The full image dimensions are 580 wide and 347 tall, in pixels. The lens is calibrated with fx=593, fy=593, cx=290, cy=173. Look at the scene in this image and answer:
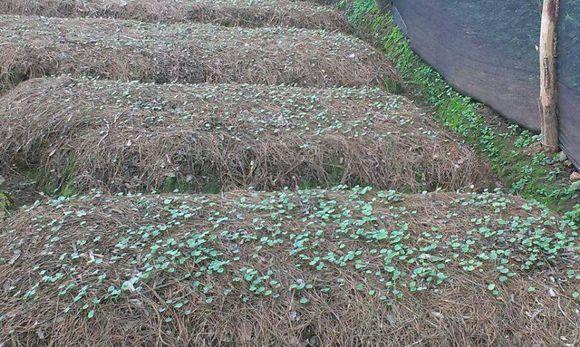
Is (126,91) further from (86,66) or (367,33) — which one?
(367,33)

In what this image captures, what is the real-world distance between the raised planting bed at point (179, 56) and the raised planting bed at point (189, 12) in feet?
3.49

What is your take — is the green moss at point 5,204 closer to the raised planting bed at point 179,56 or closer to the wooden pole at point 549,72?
the raised planting bed at point 179,56

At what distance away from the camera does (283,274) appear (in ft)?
11.7

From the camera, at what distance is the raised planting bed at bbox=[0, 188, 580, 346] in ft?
10.7

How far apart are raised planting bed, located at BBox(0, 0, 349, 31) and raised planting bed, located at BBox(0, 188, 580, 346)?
5.45 metres

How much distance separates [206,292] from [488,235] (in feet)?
6.22

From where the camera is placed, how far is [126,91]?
592 centimetres

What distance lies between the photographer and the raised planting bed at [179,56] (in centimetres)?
677

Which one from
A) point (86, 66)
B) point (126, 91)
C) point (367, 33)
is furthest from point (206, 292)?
point (367, 33)

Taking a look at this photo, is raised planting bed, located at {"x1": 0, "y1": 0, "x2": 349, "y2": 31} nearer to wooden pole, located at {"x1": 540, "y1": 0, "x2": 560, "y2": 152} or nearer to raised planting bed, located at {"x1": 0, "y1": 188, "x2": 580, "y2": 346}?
wooden pole, located at {"x1": 540, "y1": 0, "x2": 560, "y2": 152}

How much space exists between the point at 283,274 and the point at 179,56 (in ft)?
14.0

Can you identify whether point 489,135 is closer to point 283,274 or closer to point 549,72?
point 549,72

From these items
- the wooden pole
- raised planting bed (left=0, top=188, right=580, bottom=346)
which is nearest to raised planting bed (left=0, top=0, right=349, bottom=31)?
the wooden pole

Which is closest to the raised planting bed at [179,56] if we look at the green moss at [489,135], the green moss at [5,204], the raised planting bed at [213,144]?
the green moss at [489,135]
